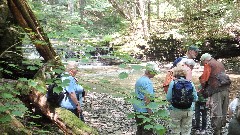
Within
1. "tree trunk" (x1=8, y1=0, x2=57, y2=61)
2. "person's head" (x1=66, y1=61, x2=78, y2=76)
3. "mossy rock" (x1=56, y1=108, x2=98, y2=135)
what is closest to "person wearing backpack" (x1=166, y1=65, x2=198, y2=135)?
"mossy rock" (x1=56, y1=108, x2=98, y2=135)

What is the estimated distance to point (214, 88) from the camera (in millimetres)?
5840

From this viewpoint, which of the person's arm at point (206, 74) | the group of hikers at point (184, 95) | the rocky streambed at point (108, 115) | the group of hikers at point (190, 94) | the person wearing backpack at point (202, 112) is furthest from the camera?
the rocky streambed at point (108, 115)

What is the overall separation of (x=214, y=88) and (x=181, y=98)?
1493 mm

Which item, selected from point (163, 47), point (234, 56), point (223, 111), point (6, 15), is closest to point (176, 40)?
point (163, 47)

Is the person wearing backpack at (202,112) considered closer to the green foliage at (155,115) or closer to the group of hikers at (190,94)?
the group of hikers at (190,94)

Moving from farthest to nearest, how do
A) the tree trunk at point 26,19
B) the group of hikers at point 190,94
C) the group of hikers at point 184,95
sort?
the group of hikers at point 190,94
the group of hikers at point 184,95
the tree trunk at point 26,19

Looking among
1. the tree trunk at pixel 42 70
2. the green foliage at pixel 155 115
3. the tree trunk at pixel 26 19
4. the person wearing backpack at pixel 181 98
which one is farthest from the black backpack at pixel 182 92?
the tree trunk at pixel 26 19

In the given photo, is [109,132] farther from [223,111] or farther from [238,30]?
[238,30]

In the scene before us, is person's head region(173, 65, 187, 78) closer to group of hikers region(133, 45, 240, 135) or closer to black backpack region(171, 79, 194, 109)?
group of hikers region(133, 45, 240, 135)

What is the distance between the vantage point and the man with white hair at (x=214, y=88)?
5.76m

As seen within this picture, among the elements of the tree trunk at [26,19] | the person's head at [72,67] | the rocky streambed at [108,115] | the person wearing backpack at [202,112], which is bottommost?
the rocky streambed at [108,115]

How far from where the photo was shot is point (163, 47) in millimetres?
19000

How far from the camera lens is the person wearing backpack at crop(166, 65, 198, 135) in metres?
4.62

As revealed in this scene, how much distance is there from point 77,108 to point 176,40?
1443 centimetres
